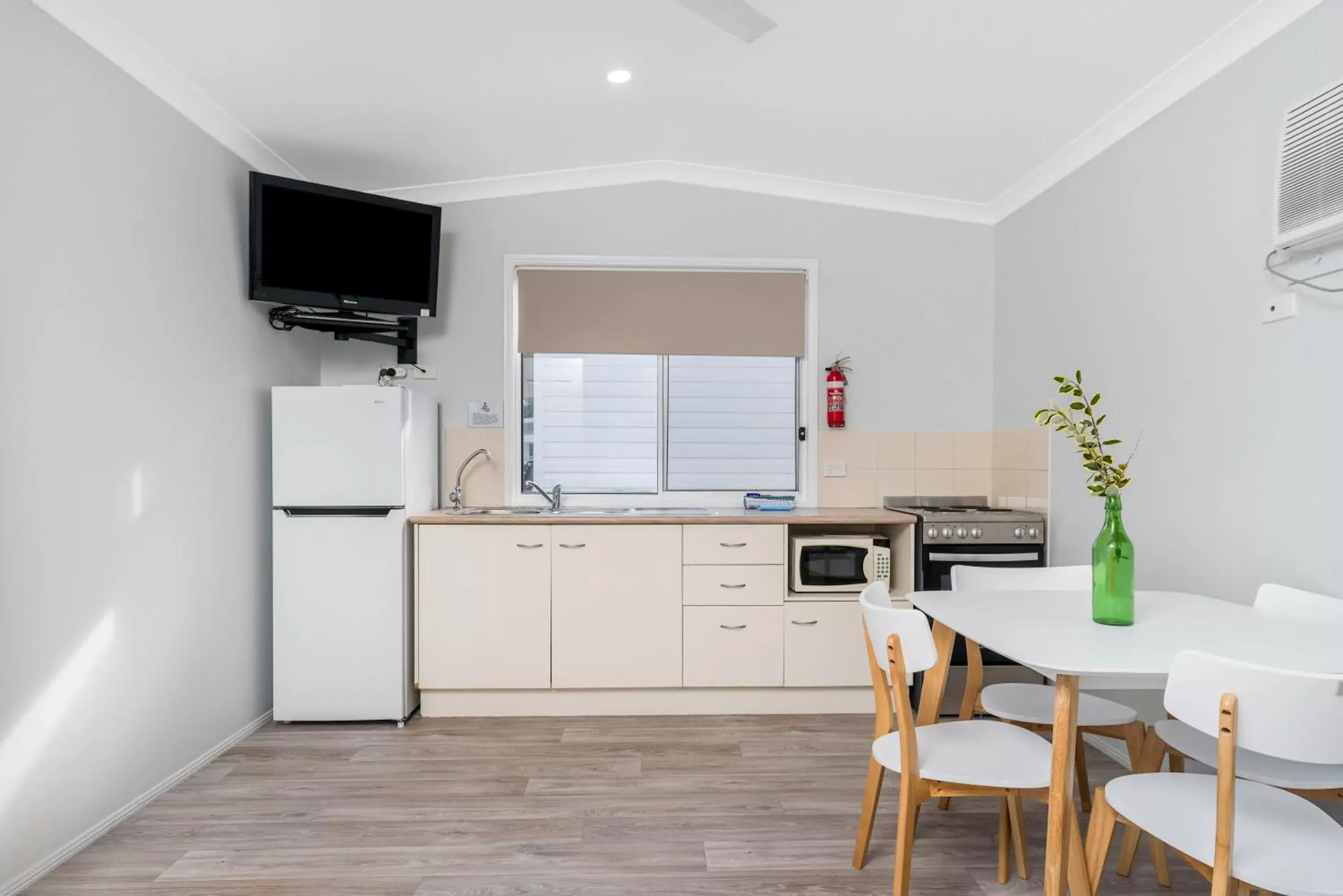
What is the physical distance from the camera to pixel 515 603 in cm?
371

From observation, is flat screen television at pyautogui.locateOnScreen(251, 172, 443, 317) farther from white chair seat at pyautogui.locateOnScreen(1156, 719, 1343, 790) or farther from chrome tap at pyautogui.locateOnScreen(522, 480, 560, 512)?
white chair seat at pyautogui.locateOnScreen(1156, 719, 1343, 790)

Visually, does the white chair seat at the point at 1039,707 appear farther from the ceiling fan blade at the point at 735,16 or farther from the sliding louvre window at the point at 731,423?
the ceiling fan blade at the point at 735,16

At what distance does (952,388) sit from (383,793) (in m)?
3.32

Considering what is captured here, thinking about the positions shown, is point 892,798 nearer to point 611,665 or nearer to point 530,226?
point 611,665

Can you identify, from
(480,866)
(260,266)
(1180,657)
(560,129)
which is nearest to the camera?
(1180,657)

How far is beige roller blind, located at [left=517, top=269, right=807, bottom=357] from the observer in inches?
169

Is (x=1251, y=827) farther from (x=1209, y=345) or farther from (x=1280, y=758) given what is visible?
(x=1209, y=345)

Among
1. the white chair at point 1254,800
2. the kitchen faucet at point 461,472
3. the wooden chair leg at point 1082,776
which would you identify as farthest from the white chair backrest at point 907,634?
the kitchen faucet at point 461,472

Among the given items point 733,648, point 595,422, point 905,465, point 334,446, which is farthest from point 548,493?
point 905,465

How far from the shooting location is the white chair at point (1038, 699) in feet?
7.63

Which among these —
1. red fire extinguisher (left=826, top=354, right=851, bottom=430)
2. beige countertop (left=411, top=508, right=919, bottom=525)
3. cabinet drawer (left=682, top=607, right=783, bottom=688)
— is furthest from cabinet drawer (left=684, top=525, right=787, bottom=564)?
red fire extinguisher (left=826, top=354, right=851, bottom=430)

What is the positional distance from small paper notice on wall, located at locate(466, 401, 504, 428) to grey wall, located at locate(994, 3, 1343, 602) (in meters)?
2.73

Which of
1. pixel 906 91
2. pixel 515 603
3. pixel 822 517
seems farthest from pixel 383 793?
pixel 906 91

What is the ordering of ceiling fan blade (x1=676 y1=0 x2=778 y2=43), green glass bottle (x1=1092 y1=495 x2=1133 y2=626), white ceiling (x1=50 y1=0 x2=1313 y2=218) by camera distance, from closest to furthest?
green glass bottle (x1=1092 y1=495 x2=1133 y2=626)
ceiling fan blade (x1=676 y1=0 x2=778 y2=43)
white ceiling (x1=50 y1=0 x2=1313 y2=218)
